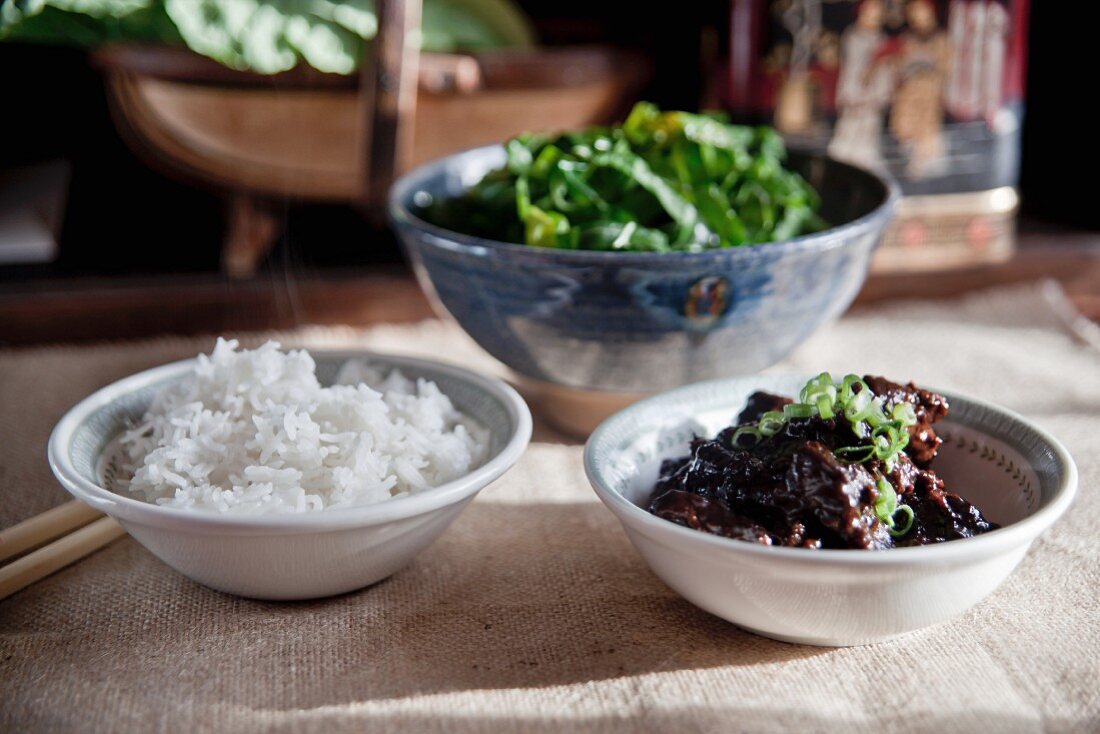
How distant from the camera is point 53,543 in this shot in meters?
1.24

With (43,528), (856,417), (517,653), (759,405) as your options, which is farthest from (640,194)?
(43,528)

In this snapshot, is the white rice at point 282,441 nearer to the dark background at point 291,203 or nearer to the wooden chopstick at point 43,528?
the wooden chopstick at point 43,528

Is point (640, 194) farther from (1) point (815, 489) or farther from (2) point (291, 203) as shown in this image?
(2) point (291, 203)

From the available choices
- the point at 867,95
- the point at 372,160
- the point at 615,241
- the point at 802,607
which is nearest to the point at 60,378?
the point at 372,160

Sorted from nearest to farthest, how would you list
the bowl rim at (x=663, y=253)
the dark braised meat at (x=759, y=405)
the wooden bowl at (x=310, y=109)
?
the dark braised meat at (x=759, y=405) → the bowl rim at (x=663, y=253) → the wooden bowl at (x=310, y=109)

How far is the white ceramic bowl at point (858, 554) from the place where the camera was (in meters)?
0.91

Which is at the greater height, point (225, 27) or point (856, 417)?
point (225, 27)

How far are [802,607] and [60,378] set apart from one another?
1405 mm

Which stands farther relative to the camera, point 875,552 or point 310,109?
point 310,109

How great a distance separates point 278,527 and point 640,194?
757 mm

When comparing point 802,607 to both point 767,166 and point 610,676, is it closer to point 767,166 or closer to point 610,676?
point 610,676

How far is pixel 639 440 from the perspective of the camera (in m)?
1.21

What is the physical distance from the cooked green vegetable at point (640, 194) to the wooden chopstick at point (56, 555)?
2.21 feet

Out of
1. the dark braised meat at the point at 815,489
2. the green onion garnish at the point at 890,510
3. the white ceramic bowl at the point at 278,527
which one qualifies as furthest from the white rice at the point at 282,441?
the green onion garnish at the point at 890,510
